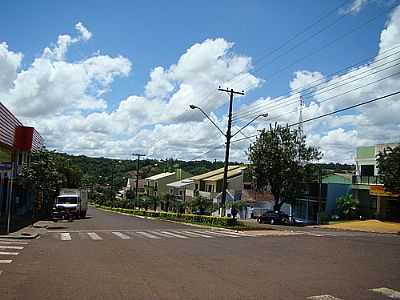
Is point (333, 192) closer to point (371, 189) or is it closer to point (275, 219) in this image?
point (371, 189)

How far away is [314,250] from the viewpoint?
19438mm

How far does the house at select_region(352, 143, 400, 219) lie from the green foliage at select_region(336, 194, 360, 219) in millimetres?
1178

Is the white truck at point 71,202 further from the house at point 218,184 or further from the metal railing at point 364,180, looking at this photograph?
the metal railing at point 364,180

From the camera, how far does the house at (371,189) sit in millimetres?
47375

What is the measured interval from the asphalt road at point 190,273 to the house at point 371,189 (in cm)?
3084

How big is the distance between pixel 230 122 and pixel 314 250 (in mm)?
19533

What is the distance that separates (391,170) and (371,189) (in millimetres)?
7111

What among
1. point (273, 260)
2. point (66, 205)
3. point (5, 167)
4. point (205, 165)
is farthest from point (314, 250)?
point (205, 165)

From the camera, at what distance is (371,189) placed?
156 feet

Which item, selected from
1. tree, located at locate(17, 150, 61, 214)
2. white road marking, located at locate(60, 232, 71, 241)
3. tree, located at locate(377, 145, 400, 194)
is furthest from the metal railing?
white road marking, located at locate(60, 232, 71, 241)

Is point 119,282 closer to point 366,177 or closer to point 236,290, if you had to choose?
point 236,290

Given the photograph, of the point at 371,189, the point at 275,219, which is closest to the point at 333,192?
the point at 371,189

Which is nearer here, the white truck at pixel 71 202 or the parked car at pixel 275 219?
the white truck at pixel 71 202

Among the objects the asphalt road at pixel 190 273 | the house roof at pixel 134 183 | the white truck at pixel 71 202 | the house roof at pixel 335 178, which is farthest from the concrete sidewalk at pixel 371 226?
the house roof at pixel 134 183
